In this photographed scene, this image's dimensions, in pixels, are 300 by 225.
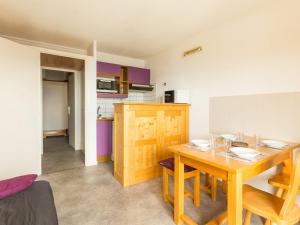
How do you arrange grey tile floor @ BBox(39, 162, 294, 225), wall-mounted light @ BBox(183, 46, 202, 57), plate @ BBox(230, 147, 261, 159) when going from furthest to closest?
wall-mounted light @ BBox(183, 46, 202, 57), grey tile floor @ BBox(39, 162, 294, 225), plate @ BBox(230, 147, 261, 159)

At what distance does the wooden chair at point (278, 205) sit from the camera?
115 centimetres

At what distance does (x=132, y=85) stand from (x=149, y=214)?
2943 mm

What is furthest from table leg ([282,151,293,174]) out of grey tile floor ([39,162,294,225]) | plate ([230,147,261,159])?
plate ([230,147,261,159])

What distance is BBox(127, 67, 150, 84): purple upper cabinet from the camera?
4.17 metres

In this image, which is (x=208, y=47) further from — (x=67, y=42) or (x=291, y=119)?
(x=67, y=42)

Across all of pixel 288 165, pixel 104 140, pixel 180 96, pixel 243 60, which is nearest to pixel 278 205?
pixel 288 165

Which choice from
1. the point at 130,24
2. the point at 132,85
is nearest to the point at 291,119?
the point at 130,24

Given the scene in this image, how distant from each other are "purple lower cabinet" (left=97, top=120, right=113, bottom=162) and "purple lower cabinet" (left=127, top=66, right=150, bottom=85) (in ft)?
4.07

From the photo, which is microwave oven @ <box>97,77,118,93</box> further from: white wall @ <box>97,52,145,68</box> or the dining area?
the dining area

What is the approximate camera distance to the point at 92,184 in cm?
262

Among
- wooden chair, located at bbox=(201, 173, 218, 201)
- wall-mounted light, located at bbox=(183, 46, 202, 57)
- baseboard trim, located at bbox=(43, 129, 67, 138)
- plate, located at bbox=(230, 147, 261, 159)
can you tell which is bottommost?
wooden chair, located at bbox=(201, 173, 218, 201)

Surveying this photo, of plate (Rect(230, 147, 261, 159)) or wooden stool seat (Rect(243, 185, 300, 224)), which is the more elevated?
plate (Rect(230, 147, 261, 159))

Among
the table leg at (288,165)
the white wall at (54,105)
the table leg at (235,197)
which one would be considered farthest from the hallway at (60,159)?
the table leg at (288,165)

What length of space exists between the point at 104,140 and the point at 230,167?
2970mm
